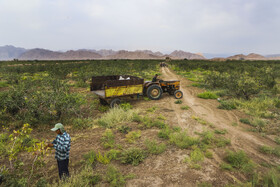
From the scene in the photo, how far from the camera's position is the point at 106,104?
30.5ft

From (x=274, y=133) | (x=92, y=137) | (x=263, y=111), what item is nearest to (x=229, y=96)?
(x=263, y=111)

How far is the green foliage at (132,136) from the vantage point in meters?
5.41

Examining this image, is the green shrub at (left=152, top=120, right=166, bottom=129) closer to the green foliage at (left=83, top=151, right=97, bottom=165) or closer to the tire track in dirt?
the tire track in dirt

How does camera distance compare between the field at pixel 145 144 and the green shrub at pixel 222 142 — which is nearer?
the field at pixel 145 144

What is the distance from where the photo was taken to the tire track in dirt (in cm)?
510

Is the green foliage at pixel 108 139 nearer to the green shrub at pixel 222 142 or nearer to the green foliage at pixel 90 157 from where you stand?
the green foliage at pixel 90 157

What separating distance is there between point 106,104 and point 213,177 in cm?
684

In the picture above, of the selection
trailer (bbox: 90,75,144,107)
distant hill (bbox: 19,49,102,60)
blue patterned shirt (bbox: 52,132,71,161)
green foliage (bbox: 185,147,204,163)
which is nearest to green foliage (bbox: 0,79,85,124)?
trailer (bbox: 90,75,144,107)

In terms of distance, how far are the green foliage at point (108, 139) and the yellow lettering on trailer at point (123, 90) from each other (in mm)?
2314

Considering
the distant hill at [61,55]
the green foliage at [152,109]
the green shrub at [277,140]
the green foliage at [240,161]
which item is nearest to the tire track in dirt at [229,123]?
the green shrub at [277,140]

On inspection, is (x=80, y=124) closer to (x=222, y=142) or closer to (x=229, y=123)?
(x=222, y=142)

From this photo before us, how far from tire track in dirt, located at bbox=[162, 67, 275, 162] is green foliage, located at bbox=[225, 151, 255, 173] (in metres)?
0.52

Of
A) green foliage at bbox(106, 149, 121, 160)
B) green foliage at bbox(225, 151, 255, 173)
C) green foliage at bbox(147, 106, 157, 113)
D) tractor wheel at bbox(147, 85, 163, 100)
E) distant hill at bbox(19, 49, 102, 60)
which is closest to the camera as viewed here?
green foliage at bbox(225, 151, 255, 173)

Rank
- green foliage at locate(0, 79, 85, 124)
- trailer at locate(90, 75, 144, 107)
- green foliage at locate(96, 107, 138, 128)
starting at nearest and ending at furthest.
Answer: green foliage at locate(0, 79, 85, 124)
green foliage at locate(96, 107, 138, 128)
trailer at locate(90, 75, 144, 107)
